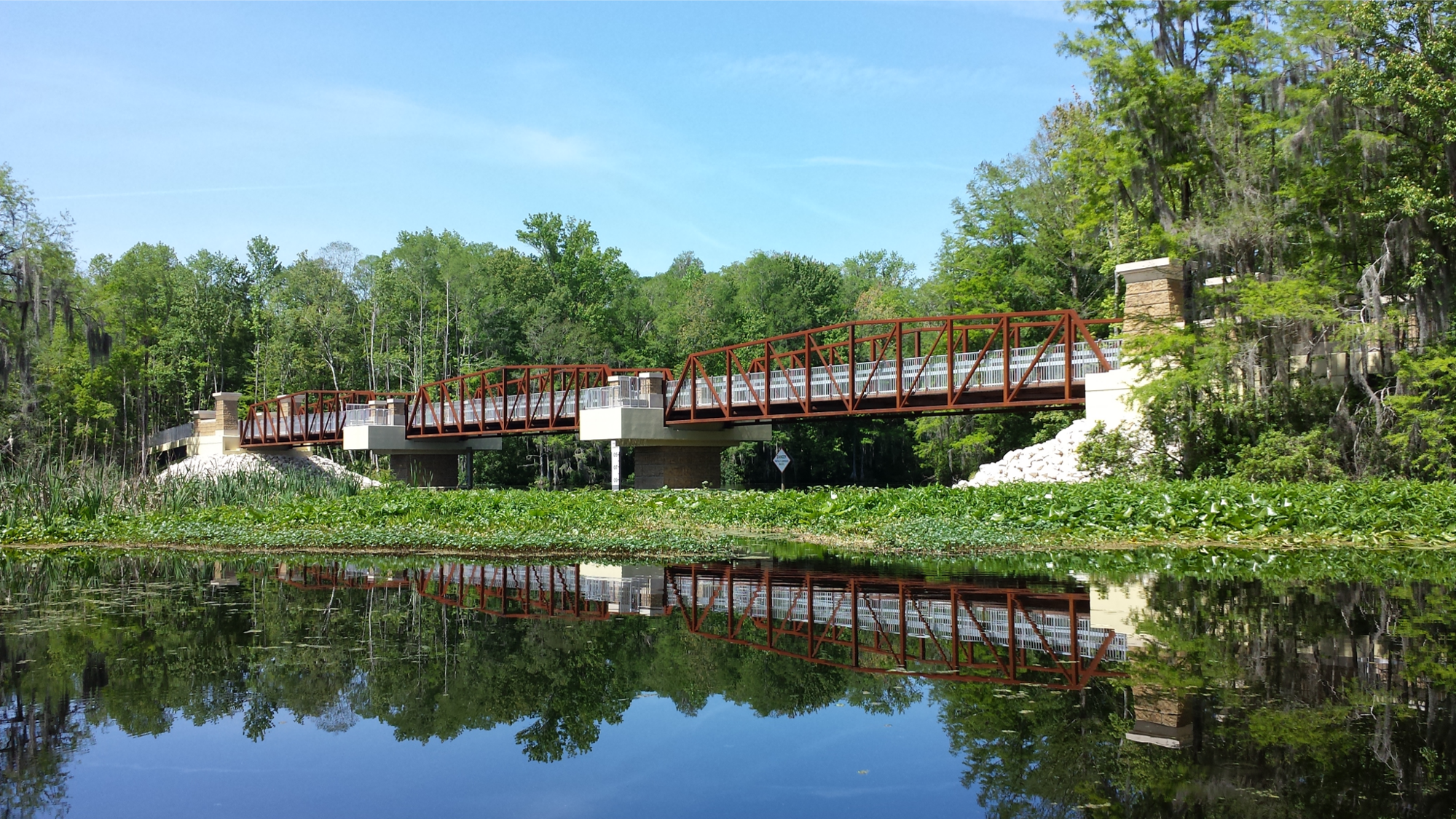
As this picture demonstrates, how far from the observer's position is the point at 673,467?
43.5 meters

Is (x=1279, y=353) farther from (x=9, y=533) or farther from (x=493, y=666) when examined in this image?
(x=9, y=533)

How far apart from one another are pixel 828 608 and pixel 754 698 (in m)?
4.48

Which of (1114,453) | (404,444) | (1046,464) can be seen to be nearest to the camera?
(1114,453)

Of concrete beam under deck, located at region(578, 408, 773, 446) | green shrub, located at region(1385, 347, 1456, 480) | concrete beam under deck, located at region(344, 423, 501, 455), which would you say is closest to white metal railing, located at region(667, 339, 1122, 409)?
concrete beam under deck, located at region(578, 408, 773, 446)

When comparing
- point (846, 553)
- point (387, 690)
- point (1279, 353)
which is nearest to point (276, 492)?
point (846, 553)

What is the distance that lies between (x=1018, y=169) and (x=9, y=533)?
128 feet

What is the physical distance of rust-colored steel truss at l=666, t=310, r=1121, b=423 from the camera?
1204 inches

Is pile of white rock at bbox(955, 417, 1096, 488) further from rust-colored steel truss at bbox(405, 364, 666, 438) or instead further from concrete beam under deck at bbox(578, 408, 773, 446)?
rust-colored steel truss at bbox(405, 364, 666, 438)

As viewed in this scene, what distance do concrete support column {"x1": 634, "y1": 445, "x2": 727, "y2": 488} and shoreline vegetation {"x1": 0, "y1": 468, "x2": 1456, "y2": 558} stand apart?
12378 mm

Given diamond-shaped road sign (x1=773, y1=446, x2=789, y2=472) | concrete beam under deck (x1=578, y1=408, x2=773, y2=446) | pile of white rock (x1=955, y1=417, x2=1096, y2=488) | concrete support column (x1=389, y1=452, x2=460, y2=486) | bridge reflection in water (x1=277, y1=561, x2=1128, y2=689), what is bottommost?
concrete support column (x1=389, y1=452, x2=460, y2=486)

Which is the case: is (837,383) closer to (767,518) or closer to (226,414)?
(767,518)

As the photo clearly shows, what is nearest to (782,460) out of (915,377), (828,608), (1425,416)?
(915,377)

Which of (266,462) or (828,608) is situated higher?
(828,608)

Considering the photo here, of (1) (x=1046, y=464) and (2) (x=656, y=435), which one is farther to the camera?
(2) (x=656, y=435)
